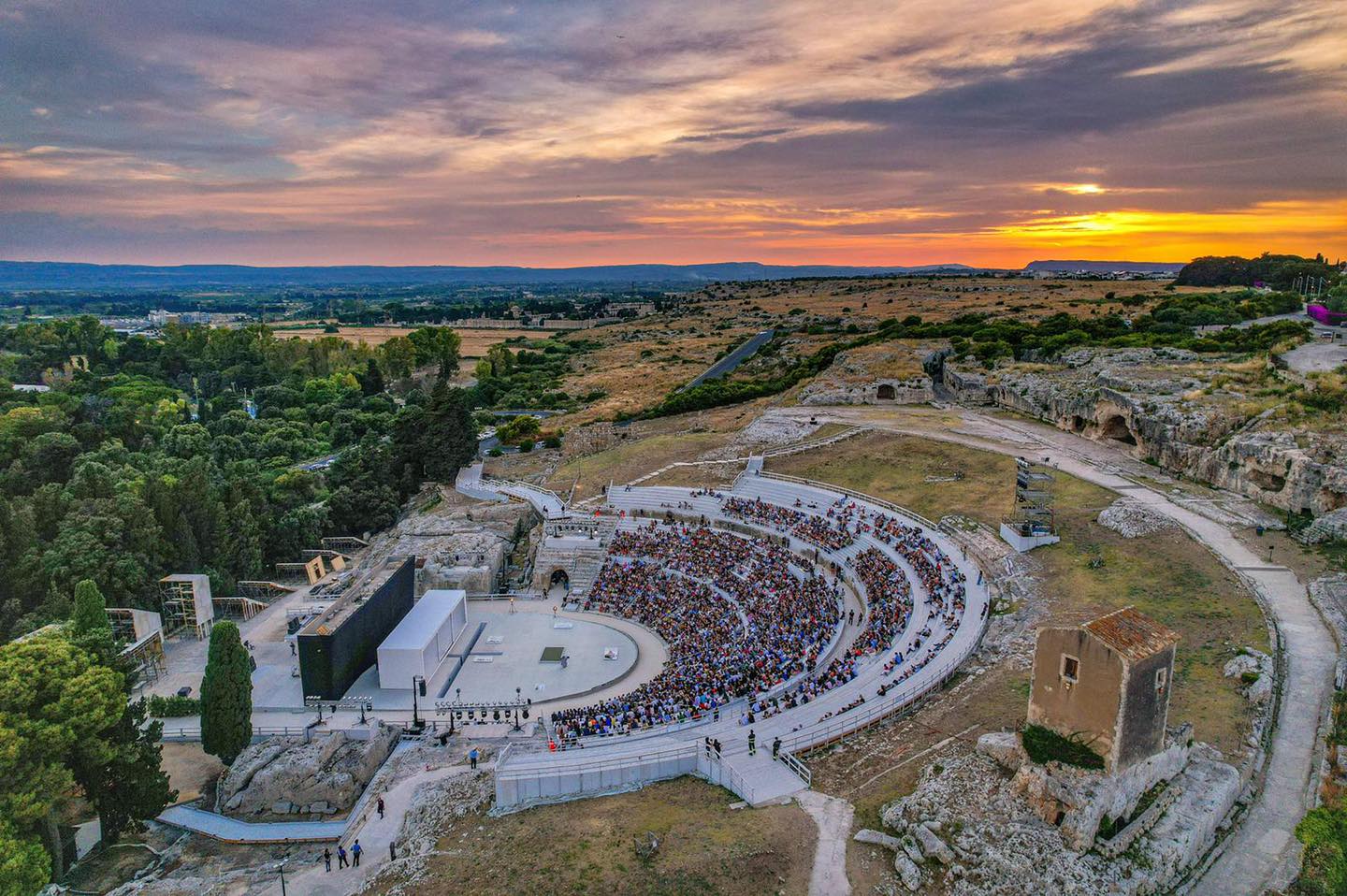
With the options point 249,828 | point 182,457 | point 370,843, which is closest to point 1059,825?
point 370,843

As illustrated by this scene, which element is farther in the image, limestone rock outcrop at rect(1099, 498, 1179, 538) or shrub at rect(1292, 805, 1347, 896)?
limestone rock outcrop at rect(1099, 498, 1179, 538)

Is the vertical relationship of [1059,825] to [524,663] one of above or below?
above

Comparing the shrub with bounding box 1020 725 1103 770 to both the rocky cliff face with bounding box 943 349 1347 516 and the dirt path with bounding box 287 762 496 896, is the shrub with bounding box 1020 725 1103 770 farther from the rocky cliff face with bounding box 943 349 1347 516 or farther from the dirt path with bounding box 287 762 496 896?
the rocky cliff face with bounding box 943 349 1347 516

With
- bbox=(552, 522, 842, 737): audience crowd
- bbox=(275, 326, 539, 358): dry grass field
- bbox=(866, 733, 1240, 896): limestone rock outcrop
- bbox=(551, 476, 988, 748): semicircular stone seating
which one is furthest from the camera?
bbox=(275, 326, 539, 358): dry grass field

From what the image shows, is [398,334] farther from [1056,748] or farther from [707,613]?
[1056,748]

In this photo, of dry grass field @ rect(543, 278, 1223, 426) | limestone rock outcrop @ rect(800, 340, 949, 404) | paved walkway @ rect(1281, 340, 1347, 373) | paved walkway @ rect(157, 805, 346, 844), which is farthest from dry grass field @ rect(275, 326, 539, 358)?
paved walkway @ rect(157, 805, 346, 844)

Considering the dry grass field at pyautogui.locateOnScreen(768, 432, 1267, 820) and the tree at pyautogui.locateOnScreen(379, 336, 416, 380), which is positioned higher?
the tree at pyautogui.locateOnScreen(379, 336, 416, 380)
